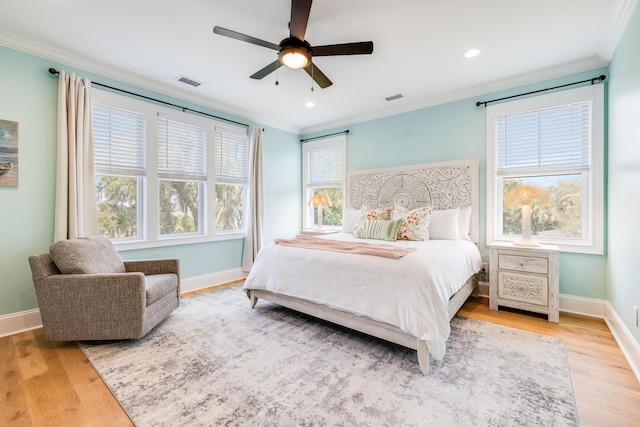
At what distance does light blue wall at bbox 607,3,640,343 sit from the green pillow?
1911 millimetres

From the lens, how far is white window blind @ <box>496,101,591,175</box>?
9.93ft

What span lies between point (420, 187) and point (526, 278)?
68.1 inches

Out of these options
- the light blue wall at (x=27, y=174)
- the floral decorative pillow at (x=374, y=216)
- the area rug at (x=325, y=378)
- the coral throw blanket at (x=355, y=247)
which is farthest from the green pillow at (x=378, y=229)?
the light blue wall at (x=27, y=174)

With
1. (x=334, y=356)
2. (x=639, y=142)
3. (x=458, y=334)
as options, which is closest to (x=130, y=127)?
(x=334, y=356)

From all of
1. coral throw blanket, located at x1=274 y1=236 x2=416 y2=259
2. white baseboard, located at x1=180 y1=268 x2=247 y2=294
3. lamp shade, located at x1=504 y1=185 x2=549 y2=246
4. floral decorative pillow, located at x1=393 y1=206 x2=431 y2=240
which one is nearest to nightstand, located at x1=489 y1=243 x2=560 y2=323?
lamp shade, located at x1=504 y1=185 x2=549 y2=246

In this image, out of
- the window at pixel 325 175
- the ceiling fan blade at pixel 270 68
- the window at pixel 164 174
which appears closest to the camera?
the ceiling fan blade at pixel 270 68

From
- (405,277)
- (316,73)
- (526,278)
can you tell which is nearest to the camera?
(405,277)

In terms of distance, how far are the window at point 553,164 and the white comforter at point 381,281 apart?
3.48ft

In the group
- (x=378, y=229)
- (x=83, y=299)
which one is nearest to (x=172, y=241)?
(x=83, y=299)

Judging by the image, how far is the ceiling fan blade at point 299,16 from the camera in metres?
1.71

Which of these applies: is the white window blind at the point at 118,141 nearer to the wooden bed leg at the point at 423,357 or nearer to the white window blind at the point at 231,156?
the white window blind at the point at 231,156

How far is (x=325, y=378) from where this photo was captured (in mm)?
1895

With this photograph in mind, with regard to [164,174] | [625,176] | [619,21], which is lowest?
[625,176]

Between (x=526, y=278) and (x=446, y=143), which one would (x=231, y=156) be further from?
(x=526, y=278)
